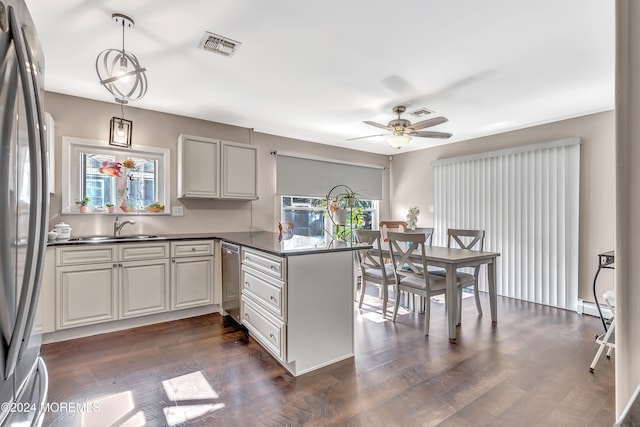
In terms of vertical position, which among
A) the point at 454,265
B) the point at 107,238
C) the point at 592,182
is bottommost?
the point at 454,265

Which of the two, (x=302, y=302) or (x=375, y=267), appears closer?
(x=302, y=302)

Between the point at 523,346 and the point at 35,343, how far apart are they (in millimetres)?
3210

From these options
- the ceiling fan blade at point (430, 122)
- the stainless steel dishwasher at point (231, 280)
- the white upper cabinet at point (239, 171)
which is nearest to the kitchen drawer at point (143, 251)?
the stainless steel dishwasher at point (231, 280)

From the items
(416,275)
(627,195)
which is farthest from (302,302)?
(627,195)

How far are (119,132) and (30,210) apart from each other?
2.68m

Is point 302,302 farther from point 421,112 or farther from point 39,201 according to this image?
point 421,112

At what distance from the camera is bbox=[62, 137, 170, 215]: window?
3172mm

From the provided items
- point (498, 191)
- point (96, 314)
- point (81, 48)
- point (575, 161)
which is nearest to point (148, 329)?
point (96, 314)

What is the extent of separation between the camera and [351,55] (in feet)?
7.79

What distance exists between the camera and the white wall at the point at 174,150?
3.15 m

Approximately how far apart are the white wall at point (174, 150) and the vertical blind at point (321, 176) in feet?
0.43

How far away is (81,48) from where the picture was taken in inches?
90.3

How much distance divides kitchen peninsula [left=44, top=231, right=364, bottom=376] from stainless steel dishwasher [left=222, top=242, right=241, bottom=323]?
375mm

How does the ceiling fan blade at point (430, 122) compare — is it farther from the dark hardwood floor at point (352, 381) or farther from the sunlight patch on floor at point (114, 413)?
the sunlight patch on floor at point (114, 413)
